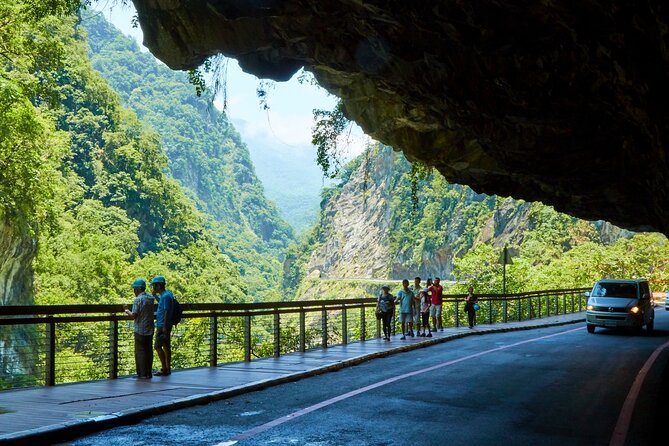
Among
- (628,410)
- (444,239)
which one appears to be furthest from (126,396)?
(444,239)

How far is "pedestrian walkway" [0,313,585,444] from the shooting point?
761cm

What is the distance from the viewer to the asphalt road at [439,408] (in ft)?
25.2

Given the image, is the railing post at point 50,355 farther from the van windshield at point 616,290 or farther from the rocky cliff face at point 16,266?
the rocky cliff face at point 16,266

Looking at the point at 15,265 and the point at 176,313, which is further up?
the point at 15,265

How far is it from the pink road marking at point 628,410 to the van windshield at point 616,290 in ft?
29.5

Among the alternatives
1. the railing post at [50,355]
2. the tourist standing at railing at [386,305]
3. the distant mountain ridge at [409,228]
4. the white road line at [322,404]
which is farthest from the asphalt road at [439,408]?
the distant mountain ridge at [409,228]

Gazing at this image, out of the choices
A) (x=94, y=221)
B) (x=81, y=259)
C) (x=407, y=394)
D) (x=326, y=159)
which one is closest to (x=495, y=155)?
(x=326, y=159)

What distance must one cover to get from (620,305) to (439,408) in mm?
17091

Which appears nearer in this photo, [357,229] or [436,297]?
[436,297]

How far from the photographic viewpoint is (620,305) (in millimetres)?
24484

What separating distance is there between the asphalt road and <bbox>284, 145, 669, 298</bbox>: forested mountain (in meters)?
10.7

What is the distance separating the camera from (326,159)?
985 inches

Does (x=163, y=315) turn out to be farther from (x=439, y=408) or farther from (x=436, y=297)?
(x=436, y=297)

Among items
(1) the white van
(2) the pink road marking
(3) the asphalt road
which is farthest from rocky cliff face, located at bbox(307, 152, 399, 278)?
(2) the pink road marking
